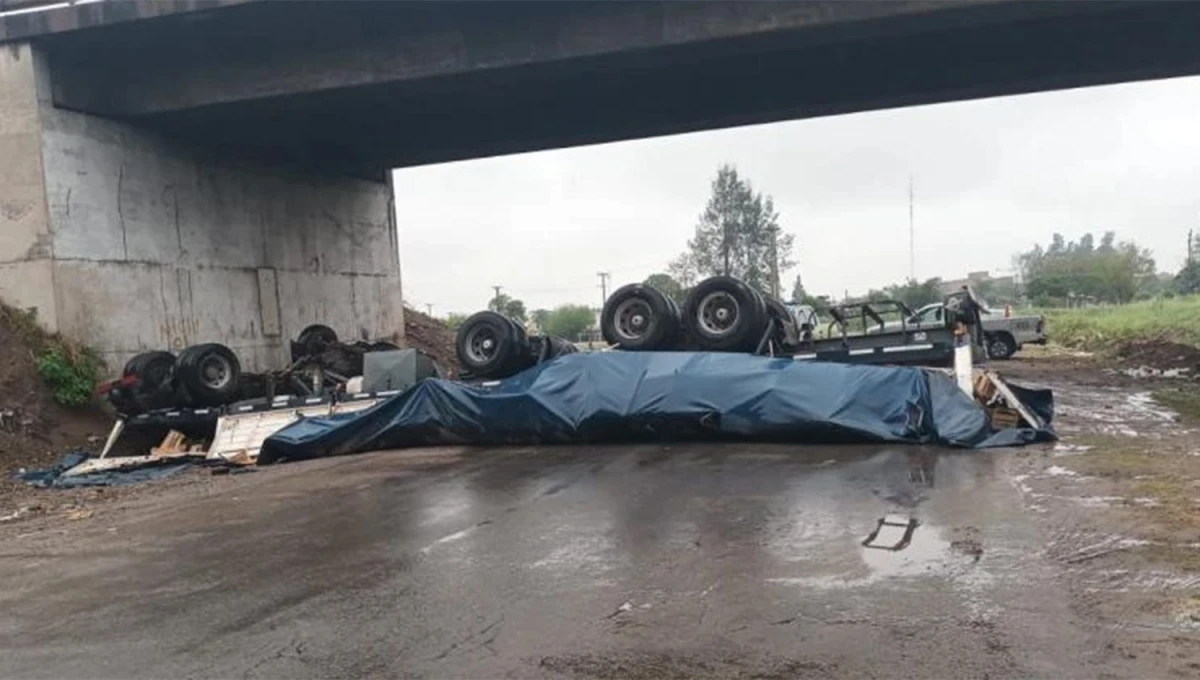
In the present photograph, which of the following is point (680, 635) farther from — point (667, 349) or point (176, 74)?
point (176, 74)

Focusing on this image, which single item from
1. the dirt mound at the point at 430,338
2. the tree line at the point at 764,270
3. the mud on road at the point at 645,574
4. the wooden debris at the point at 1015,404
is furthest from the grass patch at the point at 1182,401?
the tree line at the point at 764,270

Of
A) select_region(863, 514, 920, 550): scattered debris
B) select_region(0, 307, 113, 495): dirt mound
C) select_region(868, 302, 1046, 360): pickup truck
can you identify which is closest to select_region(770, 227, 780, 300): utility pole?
select_region(868, 302, 1046, 360): pickup truck

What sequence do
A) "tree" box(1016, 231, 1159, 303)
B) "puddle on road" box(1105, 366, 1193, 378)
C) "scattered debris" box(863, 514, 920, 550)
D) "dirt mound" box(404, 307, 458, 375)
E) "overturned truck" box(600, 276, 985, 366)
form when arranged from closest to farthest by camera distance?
1. "scattered debris" box(863, 514, 920, 550)
2. "overturned truck" box(600, 276, 985, 366)
3. "puddle on road" box(1105, 366, 1193, 378)
4. "dirt mound" box(404, 307, 458, 375)
5. "tree" box(1016, 231, 1159, 303)

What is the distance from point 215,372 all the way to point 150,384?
1.00 meters

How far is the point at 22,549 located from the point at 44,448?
6766mm

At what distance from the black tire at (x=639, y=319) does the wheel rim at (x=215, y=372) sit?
6426mm

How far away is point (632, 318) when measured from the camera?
49.2ft

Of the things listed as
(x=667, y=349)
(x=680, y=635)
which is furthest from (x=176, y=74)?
(x=680, y=635)

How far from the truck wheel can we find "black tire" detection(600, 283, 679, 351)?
1939cm

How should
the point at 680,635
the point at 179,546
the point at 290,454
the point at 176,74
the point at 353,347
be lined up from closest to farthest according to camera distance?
the point at 680,635
the point at 179,546
the point at 290,454
the point at 176,74
the point at 353,347

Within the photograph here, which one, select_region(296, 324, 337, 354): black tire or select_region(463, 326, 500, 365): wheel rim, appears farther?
select_region(296, 324, 337, 354): black tire

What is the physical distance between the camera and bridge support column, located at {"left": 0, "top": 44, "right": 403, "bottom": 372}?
14.9m

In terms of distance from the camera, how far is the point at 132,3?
1456 cm

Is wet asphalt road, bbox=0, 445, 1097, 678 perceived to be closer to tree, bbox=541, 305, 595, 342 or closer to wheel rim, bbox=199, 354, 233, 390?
wheel rim, bbox=199, 354, 233, 390
